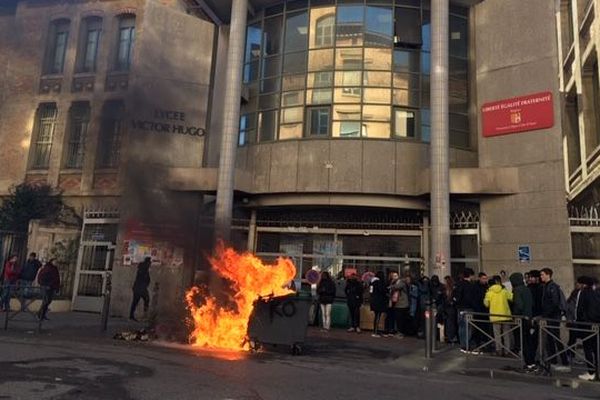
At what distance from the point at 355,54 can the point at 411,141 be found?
139 inches

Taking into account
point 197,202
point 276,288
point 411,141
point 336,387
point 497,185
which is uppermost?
point 411,141

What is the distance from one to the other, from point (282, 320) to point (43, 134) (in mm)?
16340

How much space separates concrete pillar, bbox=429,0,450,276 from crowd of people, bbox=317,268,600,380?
1.80 meters

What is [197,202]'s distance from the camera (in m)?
14.3

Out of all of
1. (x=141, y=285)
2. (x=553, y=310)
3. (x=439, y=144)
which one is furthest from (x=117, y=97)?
(x=553, y=310)

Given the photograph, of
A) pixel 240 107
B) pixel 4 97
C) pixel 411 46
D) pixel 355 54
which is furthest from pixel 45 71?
pixel 411 46

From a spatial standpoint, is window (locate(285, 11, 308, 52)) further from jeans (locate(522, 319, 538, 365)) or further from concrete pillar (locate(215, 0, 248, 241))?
jeans (locate(522, 319, 538, 365))

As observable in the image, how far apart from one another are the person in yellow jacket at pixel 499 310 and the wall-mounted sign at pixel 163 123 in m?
8.24

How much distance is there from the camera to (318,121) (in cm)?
1727

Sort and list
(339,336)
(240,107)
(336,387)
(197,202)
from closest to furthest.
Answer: (336,387) → (339,336) → (197,202) → (240,107)

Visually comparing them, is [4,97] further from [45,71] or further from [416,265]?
[416,265]

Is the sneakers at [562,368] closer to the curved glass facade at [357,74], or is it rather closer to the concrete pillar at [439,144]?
the concrete pillar at [439,144]

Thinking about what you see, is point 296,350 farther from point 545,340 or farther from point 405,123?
point 405,123

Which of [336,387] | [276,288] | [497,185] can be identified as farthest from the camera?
[497,185]
